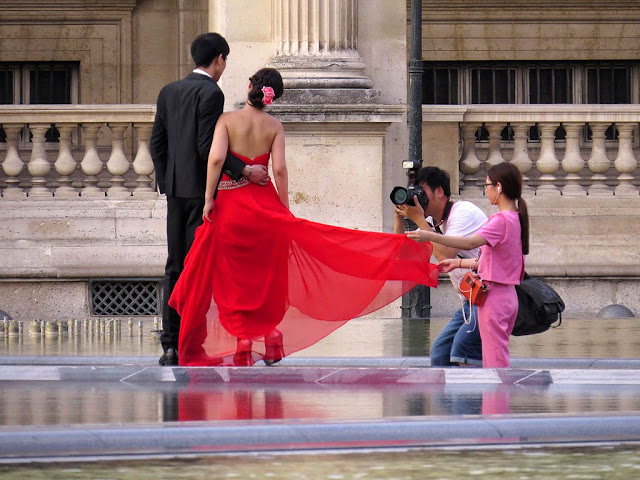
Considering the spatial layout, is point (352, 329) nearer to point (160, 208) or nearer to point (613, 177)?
point (160, 208)

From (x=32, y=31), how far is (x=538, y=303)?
13053 millimetres

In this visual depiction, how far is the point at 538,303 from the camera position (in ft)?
27.5

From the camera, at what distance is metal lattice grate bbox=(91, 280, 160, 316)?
15.6 m

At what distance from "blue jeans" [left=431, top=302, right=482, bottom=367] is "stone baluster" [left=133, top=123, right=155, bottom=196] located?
717 centimetres

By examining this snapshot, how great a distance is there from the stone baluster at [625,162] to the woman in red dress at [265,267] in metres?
7.08

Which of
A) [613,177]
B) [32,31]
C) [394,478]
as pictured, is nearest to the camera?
[394,478]

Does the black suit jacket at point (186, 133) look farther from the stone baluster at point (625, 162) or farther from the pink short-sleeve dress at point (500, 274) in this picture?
the stone baluster at point (625, 162)

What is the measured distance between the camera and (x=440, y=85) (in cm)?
2084

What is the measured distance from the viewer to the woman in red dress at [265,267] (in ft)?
30.7

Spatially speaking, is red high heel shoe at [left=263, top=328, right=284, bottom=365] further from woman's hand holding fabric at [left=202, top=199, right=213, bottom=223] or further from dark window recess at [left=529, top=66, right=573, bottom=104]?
dark window recess at [left=529, top=66, right=573, bottom=104]

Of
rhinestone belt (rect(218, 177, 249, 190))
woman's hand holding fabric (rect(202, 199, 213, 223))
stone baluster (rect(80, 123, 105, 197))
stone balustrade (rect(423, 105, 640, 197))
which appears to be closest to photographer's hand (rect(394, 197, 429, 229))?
rhinestone belt (rect(218, 177, 249, 190))

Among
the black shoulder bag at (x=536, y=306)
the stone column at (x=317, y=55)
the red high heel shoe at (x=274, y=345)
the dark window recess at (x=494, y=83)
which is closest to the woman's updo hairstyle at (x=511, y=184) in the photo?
the black shoulder bag at (x=536, y=306)

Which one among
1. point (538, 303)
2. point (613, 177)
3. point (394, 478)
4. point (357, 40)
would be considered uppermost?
point (357, 40)

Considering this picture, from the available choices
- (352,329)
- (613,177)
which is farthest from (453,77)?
(352,329)
